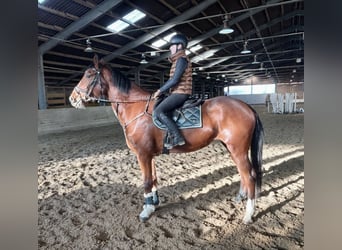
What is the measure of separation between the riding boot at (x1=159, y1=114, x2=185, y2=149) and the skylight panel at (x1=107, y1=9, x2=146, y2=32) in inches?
150

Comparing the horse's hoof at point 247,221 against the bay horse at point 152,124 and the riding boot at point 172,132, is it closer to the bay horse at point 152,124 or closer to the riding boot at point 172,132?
the bay horse at point 152,124

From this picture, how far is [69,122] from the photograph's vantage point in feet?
17.4

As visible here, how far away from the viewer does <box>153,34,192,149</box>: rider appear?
1557mm

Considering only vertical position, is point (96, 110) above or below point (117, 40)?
below

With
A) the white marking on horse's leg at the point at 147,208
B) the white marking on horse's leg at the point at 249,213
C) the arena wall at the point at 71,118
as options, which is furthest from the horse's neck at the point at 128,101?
the arena wall at the point at 71,118

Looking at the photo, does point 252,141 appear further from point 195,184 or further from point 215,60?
point 215,60

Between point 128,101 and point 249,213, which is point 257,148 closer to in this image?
point 249,213

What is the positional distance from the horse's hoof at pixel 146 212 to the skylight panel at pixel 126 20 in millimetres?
4171

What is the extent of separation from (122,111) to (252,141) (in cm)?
105

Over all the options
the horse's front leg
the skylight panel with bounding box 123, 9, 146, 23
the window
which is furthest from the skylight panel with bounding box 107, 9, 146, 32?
the window

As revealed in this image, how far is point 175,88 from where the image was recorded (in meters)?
1.65

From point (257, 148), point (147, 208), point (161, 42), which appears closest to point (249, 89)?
point (161, 42)

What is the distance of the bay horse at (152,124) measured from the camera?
1.66 m
